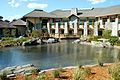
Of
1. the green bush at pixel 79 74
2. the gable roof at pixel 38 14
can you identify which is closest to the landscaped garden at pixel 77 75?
the green bush at pixel 79 74

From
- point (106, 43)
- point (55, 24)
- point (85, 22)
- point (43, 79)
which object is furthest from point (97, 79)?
point (55, 24)

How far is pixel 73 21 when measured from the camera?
195 ft

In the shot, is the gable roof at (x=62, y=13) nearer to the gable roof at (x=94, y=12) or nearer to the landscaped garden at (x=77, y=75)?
the gable roof at (x=94, y=12)

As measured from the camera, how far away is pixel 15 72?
44.3 ft

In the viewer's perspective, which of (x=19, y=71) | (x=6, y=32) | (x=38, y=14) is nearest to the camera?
(x=19, y=71)

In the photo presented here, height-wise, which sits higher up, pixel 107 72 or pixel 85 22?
pixel 85 22

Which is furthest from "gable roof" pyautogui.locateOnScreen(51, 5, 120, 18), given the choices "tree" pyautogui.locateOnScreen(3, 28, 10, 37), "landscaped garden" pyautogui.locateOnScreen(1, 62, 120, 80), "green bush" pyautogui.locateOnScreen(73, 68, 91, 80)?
"green bush" pyautogui.locateOnScreen(73, 68, 91, 80)

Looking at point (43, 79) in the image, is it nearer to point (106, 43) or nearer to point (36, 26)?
point (106, 43)

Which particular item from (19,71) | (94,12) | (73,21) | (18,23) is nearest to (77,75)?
(19,71)

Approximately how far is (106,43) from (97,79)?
22.9 metres

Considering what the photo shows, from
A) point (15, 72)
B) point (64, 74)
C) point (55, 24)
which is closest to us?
point (64, 74)

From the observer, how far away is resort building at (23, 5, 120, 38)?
52250mm

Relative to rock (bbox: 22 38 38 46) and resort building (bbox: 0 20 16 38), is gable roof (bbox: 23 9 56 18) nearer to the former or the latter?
resort building (bbox: 0 20 16 38)

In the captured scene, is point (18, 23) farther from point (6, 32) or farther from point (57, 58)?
point (57, 58)
